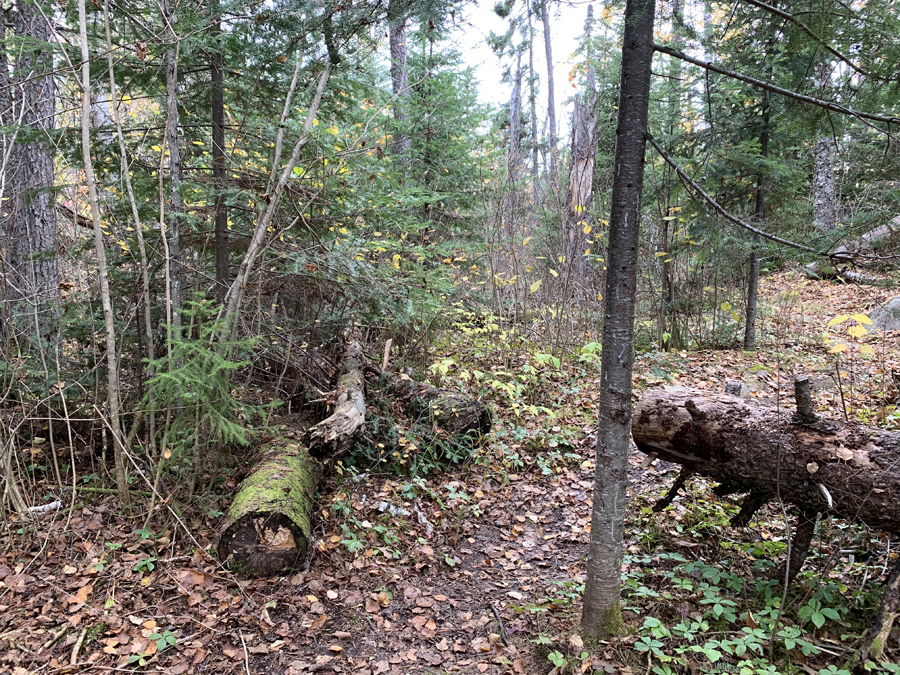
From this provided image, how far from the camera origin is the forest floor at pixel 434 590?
279 centimetres

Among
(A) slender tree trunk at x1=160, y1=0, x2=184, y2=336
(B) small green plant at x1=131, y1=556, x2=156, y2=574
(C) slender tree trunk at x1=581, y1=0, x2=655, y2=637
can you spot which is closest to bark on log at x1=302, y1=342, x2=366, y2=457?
(B) small green plant at x1=131, y1=556, x2=156, y2=574

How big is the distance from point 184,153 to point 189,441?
3.42 meters

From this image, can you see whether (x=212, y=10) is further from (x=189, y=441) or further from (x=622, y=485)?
(x=622, y=485)

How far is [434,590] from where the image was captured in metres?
3.73

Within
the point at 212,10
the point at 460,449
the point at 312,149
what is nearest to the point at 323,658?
the point at 460,449

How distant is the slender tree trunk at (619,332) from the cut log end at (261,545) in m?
2.19

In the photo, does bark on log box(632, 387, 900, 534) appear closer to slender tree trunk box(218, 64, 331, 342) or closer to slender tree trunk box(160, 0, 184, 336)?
slender tree trunk box(218, 64, 331, 342)

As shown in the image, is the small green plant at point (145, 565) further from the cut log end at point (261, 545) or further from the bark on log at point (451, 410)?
the bark on log at point (451, 410)

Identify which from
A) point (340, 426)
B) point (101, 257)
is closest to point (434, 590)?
point (340, 426)

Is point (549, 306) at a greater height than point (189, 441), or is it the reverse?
point (549, 306)

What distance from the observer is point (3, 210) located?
554 cm

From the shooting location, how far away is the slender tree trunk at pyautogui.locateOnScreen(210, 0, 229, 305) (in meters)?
4.95

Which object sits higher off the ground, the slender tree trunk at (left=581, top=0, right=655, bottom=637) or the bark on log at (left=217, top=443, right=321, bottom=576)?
the slender tree trunk at (left=581, top=0, right=655, bottom=637)

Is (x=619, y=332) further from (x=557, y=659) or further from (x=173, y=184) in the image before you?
(x=173, y=184)
